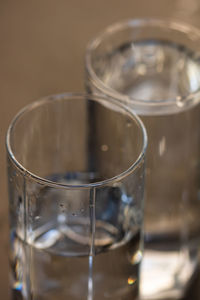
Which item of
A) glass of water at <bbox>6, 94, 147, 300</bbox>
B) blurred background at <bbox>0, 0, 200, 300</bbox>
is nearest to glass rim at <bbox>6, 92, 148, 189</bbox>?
glass of water at <bbox>6, 94, 147, 300</bbox>

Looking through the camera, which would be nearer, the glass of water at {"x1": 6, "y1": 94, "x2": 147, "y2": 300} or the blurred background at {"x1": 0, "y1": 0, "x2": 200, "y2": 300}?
the glass of water at {"x1": 6, "y1": 94, "x2": 147, "y2": 300}

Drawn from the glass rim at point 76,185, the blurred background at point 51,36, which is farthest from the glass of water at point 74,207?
the blurred background at point 51,36

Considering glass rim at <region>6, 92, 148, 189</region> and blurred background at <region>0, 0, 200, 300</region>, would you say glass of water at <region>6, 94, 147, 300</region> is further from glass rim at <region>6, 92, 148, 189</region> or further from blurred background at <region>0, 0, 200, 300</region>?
blurred background at <region>0, 0, 200, 300</region>

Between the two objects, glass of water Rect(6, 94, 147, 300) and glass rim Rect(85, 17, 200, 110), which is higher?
glass rim Rect(85, 17, 200, 110)

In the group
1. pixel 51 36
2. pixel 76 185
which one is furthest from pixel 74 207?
pixel 51 36

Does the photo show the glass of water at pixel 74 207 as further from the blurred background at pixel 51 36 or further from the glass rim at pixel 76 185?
the blurred background at pixel 51 36

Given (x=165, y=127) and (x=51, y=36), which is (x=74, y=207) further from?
(x=51, y=36)
